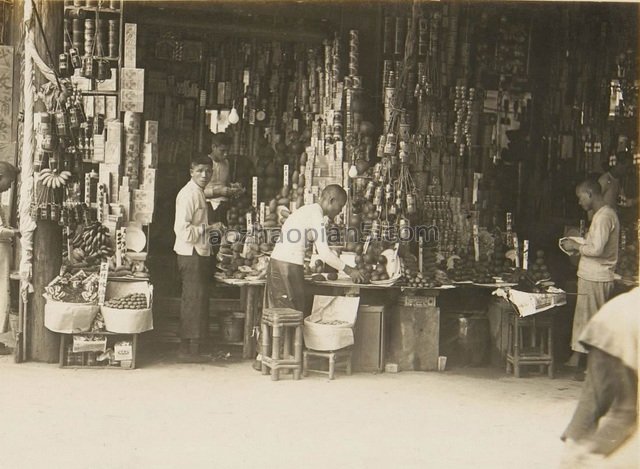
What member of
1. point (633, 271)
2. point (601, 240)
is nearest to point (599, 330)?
point (601, 240)

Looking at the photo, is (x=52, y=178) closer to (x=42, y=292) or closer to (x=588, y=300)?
(x=42, y=292)

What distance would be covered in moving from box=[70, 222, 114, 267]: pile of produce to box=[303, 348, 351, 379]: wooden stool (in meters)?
2.00

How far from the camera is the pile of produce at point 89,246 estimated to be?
7375 millimetres

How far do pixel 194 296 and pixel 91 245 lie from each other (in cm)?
102

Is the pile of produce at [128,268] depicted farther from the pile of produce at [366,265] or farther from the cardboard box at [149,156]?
the pile of produce at [366,265]

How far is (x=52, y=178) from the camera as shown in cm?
711

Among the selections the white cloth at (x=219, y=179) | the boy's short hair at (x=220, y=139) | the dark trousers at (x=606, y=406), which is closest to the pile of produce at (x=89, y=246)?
the white cloth at (x=219, y=179)

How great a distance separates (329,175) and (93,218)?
7.47 ft

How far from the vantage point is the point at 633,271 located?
7797 millimetres

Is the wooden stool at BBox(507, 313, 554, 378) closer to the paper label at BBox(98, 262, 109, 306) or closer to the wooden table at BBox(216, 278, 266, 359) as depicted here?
the wooden table at BBox(216, 278, 266, 359)

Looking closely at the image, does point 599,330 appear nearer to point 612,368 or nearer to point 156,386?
point 612,368

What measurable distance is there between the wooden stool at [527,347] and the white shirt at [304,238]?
166 centimetres

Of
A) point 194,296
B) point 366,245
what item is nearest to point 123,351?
point 194,296

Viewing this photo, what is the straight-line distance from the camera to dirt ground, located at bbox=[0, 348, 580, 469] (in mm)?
5242
